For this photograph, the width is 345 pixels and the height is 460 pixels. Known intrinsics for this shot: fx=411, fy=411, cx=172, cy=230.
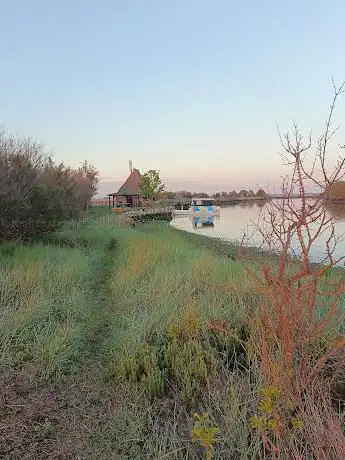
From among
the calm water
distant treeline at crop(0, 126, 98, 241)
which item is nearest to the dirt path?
the calm water

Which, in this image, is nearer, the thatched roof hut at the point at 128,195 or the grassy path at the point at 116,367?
the grassy path at the point at 116,367

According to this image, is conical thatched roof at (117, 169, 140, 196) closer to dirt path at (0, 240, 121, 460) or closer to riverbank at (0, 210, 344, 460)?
riverbank at (0, 210, 344, 460)

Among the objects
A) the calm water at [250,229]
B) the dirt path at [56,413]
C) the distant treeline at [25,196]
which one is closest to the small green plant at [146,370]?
the dirt path at [56,413]

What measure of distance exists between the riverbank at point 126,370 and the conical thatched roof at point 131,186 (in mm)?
46591

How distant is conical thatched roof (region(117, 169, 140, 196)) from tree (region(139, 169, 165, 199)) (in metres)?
0.93

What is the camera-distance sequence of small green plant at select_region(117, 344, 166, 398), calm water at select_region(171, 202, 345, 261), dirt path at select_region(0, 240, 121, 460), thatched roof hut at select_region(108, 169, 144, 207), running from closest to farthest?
dirt path at select_region(0, 240, 121, 460) < small green plant at select_region(117, 344, 166, 398) < calm water at select_region(171, 202, 345, 261) < thatched roof hut at select_region(108, 169, 144, 207)

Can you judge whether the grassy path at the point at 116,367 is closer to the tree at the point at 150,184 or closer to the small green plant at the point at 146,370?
the small green plant at the point at 146,370

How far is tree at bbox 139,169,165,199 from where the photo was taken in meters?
54.6

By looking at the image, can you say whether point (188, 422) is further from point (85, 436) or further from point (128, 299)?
point (128, 299)

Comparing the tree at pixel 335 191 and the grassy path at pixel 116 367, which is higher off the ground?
the tree at pixel 335 191

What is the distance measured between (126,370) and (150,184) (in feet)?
173

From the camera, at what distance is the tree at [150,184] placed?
179 ft

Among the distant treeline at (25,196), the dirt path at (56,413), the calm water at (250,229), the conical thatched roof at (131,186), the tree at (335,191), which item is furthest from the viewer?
the conical thatched roof at (131,186)

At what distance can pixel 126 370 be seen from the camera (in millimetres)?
3693
